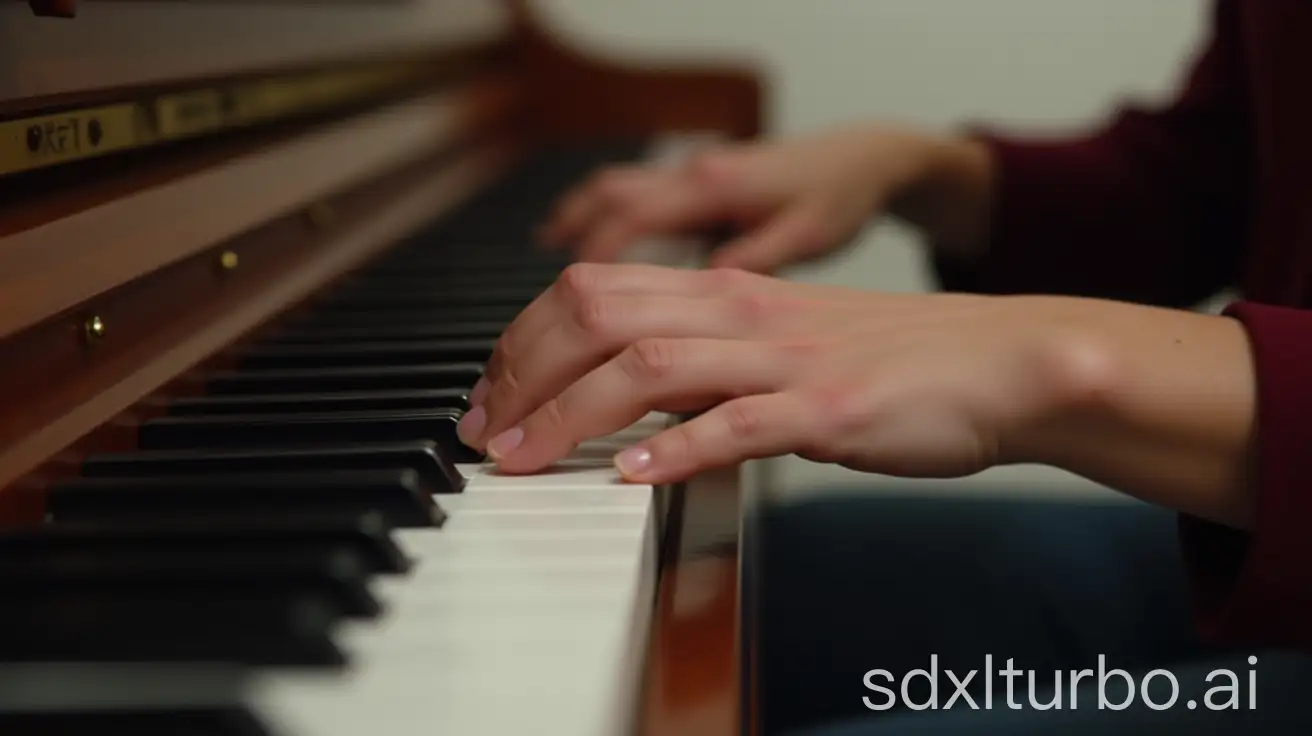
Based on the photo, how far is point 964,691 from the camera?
2.54 ft

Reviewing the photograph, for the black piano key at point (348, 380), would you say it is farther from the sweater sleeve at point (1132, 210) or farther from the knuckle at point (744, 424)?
the sweater sleeve at point (1132, 210)

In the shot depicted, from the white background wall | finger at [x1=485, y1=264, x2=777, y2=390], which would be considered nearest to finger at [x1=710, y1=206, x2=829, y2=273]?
finger at [x1=485, y1=264, x2=777, y2=390]

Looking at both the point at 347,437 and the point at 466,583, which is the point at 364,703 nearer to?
the point at 466,583

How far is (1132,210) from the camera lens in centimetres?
119

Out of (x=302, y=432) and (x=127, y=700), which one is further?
(x=302, y=432)

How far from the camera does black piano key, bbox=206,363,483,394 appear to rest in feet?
2.28

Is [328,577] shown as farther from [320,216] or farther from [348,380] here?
[320,216]

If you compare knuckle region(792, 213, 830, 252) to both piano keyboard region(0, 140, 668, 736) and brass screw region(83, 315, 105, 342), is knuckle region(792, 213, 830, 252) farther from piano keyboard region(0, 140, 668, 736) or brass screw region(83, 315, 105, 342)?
brass screw region(83, 315, 105, 342)

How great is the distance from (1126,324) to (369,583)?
1.07 feet

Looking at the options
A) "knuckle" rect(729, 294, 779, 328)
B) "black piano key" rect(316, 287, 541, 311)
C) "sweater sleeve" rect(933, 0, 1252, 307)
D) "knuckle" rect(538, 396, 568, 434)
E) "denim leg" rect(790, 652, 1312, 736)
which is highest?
"knuckle" rect(729, 294, 779, 328)

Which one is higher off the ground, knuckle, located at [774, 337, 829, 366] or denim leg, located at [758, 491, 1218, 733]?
knuckle, located at [774, 337, 829, 366]

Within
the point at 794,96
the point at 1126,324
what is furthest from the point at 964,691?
the point at 794,96

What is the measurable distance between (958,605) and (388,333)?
373 mm

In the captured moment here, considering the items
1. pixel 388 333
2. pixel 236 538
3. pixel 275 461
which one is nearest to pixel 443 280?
pixel 388 333
